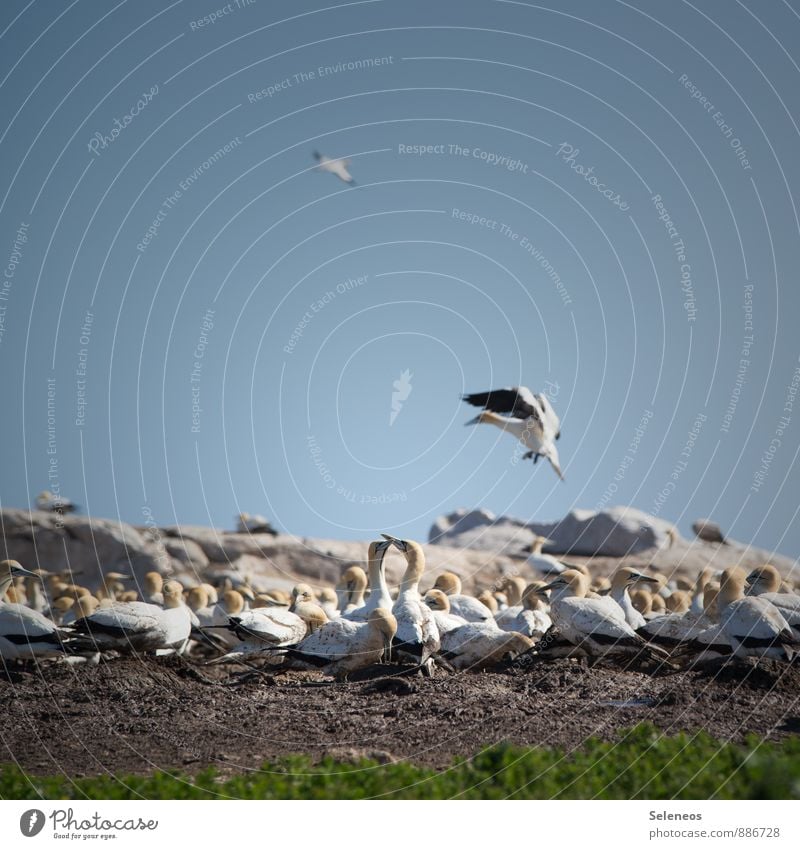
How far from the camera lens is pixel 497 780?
851 cm

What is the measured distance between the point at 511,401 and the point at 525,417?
1.62 feet

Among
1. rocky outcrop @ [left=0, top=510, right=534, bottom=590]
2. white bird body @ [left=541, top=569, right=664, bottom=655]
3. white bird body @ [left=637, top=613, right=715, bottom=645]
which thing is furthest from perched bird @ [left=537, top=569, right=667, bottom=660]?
rocky outcrop @ [left=0, top=510, right=534, bottom=590]

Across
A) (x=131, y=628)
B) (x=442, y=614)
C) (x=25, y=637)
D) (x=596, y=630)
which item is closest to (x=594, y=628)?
(x=596, y=630)

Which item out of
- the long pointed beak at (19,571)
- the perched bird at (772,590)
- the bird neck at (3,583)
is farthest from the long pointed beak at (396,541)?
the bird neck at (3,583)

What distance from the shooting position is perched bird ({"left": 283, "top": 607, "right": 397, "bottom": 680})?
14.0 m

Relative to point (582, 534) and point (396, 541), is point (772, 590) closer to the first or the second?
point (396, 541)

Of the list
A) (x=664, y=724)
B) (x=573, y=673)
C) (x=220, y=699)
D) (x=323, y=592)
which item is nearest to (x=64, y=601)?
(x=323, y=592)

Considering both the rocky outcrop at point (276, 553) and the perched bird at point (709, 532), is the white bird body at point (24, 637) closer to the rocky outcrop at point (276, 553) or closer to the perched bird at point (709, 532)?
the rocky outcrop at point (276, 553)

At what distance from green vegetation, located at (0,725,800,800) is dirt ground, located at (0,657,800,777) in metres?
0.68

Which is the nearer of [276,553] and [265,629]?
[265,629]

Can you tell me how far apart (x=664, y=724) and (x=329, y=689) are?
183 inches

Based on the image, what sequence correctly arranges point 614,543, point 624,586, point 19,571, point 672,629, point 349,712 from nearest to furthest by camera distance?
point 349,712 → point 672,629 → point 624,586 → point 19,571 → point 614,543

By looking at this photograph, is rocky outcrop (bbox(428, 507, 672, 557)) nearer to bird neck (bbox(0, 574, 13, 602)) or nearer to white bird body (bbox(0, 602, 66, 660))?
bird neck (bbox(0, 574, 13, 602))

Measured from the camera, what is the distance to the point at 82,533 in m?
38.9
